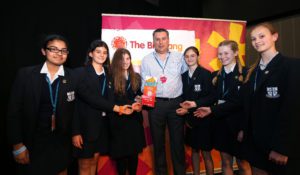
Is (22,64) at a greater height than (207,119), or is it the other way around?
(22,64)

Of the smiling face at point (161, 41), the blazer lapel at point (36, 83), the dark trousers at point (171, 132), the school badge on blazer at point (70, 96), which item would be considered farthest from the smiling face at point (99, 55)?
the dark trousers at point (171, 132)

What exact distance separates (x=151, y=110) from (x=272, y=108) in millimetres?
1428

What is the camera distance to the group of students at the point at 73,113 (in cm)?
173

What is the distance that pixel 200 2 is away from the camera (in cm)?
475

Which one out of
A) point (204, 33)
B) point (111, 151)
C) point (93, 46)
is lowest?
point (111, 151)

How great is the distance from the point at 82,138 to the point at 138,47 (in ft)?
5.56

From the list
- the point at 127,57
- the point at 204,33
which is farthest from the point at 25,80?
the point at 204,33

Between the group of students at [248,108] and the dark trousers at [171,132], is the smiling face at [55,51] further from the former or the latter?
the group of students at [248,108]

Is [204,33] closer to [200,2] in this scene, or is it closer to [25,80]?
[200,2]

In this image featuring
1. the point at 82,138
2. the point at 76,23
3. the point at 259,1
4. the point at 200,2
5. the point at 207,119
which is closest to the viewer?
the point at 82,138

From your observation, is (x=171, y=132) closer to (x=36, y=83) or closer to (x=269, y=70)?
(x=269, y=70)

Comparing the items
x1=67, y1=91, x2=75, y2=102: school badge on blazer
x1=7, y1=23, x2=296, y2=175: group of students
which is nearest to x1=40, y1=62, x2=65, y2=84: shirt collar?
x1=7, y1=23, x2=296, y2=175: group of students

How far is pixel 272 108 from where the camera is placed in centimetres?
159

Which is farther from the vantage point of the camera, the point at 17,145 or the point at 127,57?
the point at 127,57
